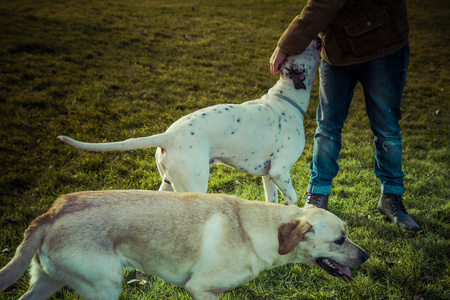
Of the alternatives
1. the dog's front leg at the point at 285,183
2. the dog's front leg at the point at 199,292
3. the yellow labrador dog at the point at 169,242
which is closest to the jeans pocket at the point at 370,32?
the dog's front leg at the point at 285,183

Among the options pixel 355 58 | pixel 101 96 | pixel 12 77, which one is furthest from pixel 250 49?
pixel 355 58

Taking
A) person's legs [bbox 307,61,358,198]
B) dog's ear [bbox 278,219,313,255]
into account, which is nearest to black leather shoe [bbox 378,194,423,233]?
person's legs [bbox 307,61,358,198]

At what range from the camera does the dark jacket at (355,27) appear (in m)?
3.22

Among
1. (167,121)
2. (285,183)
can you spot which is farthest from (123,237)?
(167,121)

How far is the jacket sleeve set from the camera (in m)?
3.14

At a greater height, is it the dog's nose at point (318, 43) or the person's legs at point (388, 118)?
the dog's nose at point (318, 43)

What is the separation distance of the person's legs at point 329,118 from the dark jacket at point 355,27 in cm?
30

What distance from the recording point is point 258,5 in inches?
723

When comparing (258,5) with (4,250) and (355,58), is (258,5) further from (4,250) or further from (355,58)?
(4,250)

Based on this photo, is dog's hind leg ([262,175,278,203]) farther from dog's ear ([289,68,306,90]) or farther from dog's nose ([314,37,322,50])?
dog's nose ([314,37,322,50])

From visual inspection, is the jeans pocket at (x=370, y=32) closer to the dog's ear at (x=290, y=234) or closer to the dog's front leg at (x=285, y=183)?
the dog's front leg at (x=285, y=183)

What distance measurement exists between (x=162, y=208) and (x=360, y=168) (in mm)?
4001

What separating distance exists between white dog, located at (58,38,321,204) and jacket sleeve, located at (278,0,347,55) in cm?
38

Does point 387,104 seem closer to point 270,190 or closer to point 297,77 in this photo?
point 297,77
